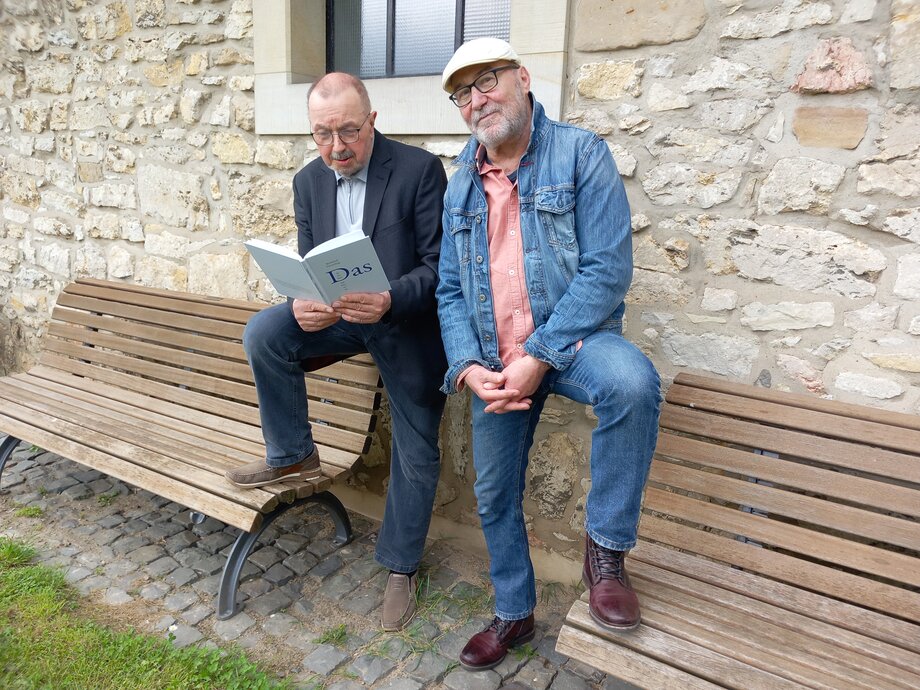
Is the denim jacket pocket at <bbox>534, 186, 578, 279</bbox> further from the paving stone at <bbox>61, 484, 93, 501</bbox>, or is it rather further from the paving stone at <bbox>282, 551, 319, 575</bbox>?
the paving stone at <bbox>61, 484, 93, 501</bbox>

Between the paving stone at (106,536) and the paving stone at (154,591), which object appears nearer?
the paving stone at (154,591)

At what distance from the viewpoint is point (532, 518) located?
121 inches

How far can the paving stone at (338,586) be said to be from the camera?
286 centimetres

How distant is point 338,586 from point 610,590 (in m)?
1.41

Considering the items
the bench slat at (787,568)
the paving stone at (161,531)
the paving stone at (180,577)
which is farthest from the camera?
the paving stone at (161,531)

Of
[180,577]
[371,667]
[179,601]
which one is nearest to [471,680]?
[371,667]

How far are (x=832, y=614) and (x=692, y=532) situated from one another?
0.43 meters

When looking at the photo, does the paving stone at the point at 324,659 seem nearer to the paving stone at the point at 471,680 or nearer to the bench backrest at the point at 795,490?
the paving stone at the point at 471,680

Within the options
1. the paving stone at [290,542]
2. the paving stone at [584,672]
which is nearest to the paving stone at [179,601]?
the paving stone at [290,542]

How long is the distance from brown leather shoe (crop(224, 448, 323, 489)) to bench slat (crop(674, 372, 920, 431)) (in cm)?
147

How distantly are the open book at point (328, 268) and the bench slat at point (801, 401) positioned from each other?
1167 mm

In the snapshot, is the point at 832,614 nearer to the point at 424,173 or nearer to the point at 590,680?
the point at 590,680

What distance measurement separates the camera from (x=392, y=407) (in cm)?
274

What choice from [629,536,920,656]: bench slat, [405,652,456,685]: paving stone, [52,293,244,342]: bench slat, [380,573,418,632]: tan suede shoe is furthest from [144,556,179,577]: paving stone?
[629,536,920,656]: bench slat
